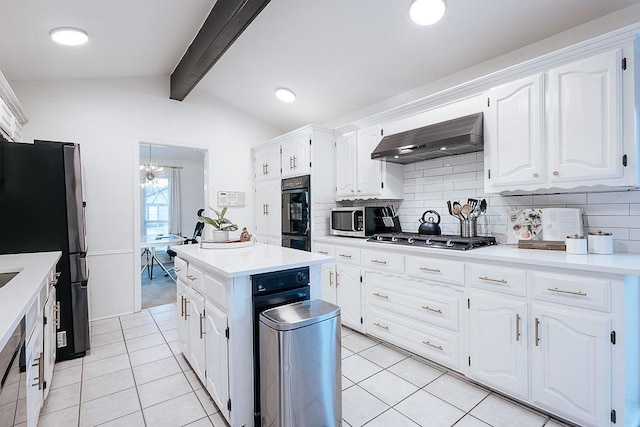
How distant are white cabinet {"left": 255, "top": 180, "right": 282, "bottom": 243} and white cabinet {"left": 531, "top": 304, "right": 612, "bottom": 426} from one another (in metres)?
2.85

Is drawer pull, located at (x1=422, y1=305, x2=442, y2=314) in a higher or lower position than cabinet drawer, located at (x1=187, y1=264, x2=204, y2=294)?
lower

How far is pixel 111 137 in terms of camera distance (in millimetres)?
3594

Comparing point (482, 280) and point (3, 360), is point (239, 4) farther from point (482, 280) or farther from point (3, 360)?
point (482, 280)

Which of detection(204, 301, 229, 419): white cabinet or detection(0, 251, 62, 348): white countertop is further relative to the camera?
detection(204, 301, 229, 419): white cabinet

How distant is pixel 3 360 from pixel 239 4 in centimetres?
226

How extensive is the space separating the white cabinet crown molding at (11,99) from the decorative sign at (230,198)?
A: 205cm

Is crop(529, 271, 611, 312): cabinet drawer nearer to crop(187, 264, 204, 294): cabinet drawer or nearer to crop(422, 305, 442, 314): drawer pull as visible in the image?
crop(422, 305, 442, 314): drawer pull

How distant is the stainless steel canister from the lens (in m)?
1.85

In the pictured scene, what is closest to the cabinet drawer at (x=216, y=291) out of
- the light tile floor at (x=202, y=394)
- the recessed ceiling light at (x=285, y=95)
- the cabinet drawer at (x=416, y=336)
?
the light tile floor at (x=202, y=394)

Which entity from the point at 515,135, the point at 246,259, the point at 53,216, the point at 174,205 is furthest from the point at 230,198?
the point at 174,205

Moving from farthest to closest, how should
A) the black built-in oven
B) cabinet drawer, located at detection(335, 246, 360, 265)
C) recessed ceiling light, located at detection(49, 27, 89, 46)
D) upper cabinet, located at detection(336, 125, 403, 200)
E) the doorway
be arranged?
the doorway < the black built-in oven < upper cabinet, located at detection(336, 125, 403, 200) < cabinet drawer, located at detection(335, 246, 360, 265) < recessed ceiling light, located at detection(49, 27, 89, 46)

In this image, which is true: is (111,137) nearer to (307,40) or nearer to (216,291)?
(307,40)

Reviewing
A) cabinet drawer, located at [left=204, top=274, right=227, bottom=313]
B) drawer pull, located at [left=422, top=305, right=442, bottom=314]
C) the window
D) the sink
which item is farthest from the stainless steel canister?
the window

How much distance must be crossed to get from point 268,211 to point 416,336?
2495 mm
